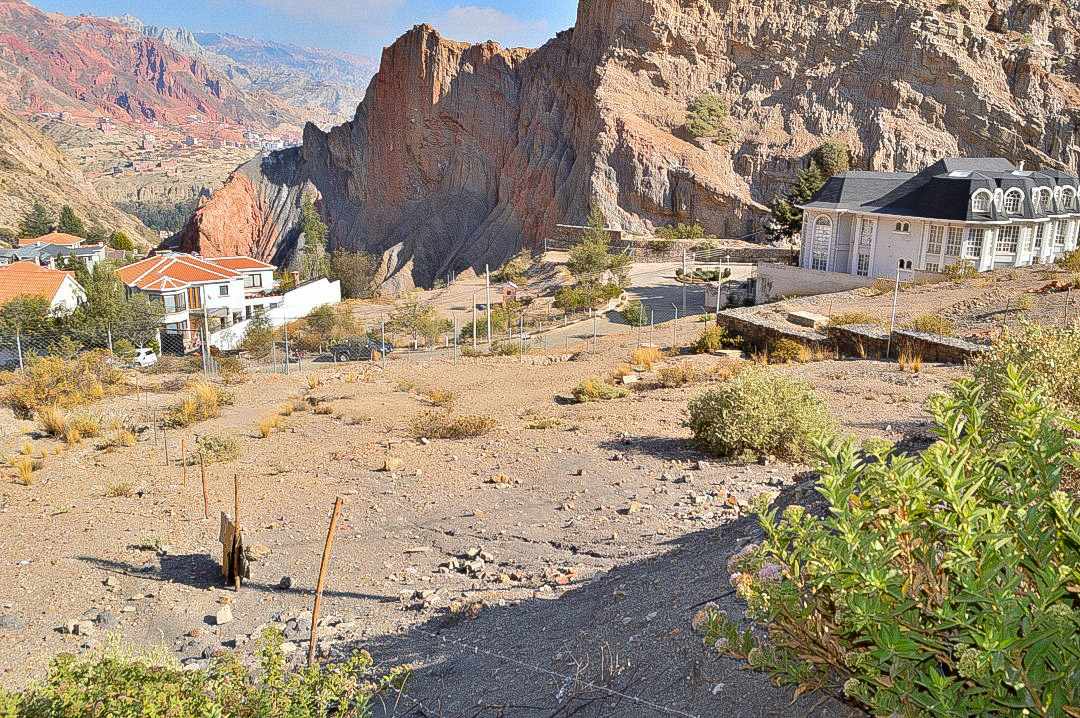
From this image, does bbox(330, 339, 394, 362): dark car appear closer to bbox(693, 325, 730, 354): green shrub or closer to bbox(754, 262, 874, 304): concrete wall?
bbox(693, 325, 730, 354): green shrub

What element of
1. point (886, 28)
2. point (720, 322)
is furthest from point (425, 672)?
point (886, 28)

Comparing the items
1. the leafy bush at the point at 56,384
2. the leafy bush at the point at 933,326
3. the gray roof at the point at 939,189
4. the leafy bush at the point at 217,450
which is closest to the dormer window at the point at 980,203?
the gray roof at the point at 939,189

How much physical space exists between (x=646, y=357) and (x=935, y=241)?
16689 mm

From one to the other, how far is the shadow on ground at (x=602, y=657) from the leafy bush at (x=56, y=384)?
1510cm

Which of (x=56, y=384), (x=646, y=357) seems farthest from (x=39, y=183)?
(x=646, y=357)

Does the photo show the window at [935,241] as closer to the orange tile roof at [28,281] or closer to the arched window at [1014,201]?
the arched window at [1014,201]

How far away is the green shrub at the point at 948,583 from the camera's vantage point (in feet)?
8.05

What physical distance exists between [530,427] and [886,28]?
50.4 metres

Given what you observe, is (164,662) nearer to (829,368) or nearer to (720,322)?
(829,368)

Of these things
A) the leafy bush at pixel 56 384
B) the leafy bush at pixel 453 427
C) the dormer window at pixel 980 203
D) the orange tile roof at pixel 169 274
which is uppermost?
the dormer window at pixel 980 203

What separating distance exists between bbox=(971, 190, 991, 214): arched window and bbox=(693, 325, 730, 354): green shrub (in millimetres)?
14168

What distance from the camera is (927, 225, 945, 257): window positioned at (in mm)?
30781

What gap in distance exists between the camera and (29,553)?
9.11 metres

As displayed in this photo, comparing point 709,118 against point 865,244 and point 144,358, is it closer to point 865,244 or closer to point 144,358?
point 865,244
